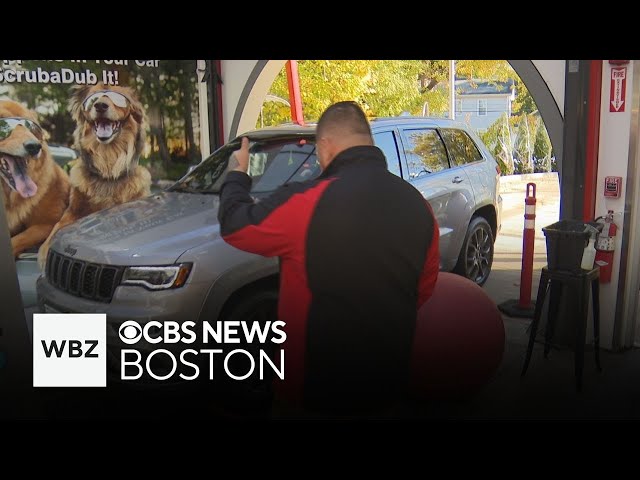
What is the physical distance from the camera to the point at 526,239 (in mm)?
6332

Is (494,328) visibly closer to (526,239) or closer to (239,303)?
(239,303)

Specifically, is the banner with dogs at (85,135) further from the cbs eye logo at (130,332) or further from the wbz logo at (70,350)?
the cbs eye logo at (130,332)

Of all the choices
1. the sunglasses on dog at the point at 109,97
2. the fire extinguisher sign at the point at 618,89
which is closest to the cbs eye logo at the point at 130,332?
the fire extinguisher sign at the point at 618,89

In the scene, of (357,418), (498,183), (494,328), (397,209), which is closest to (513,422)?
(494,328)

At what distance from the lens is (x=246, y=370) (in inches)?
169

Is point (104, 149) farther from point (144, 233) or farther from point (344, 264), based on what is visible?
point (344, 264)

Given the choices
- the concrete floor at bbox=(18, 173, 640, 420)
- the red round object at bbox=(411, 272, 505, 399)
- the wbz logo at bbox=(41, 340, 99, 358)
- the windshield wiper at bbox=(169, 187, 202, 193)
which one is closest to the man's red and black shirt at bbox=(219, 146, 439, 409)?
the red round object at bbox=(411, 272, 505, 399)

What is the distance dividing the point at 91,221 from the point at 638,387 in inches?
161

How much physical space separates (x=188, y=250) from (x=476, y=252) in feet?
12.6

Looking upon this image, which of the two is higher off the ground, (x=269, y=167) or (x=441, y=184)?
(x=269, y=167)

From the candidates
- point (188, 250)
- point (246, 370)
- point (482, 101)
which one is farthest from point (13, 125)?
point (482, 101)

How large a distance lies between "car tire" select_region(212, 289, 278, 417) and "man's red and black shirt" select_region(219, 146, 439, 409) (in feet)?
5.27

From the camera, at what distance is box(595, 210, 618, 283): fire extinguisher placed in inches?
193

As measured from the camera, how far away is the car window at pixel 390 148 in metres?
5.74
